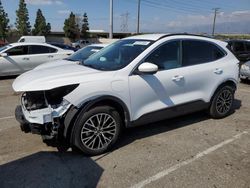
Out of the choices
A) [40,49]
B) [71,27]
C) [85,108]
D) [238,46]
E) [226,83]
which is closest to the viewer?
[85,108]

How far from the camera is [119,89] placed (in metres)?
4.07

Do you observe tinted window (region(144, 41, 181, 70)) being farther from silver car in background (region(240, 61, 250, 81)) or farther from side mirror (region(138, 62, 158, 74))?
silver car in background (region(240, 61, 250, 81))

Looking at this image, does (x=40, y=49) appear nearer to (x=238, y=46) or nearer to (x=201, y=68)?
(x=201, y=68)

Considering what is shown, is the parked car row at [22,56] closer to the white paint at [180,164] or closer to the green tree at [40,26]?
the white paint at [180,164]

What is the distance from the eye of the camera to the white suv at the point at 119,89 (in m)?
3.78

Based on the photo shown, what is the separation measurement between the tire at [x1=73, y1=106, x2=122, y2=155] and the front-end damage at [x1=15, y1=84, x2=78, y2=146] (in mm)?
262

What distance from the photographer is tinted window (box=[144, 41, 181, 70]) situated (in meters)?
4.53

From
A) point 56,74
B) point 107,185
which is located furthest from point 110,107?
point 107,185

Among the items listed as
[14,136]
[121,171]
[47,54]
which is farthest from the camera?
[47,54]

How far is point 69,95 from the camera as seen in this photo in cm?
374

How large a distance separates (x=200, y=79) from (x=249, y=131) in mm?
1365

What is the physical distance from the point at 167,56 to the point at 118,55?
2.78 feet

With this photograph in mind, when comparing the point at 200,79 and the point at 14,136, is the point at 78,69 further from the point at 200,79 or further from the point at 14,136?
the point at 200,79

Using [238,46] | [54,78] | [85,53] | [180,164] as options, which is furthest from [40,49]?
[238,46]
